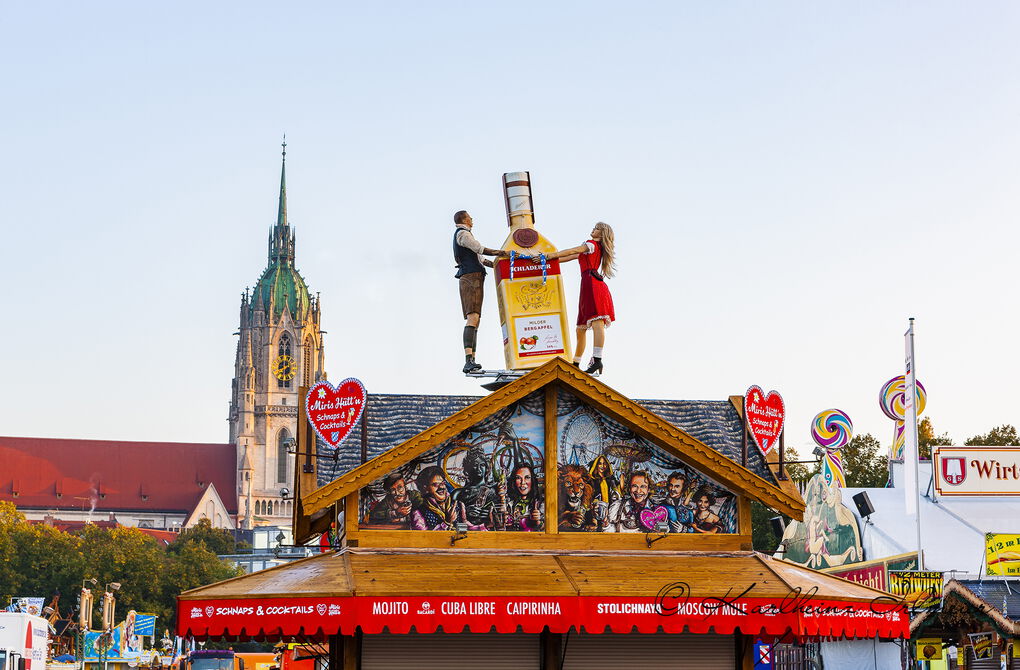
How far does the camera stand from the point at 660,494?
62.5ft

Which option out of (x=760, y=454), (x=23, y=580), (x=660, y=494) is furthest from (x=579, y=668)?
(x=23, y=580)

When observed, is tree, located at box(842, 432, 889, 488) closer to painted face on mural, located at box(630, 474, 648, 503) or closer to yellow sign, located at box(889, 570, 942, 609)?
yellow sign, located at box(889, 570, 942, 609)

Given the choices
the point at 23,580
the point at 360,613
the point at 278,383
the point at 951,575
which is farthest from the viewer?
the point at 278,383

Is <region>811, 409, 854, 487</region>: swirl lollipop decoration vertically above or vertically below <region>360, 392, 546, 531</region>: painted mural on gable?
above

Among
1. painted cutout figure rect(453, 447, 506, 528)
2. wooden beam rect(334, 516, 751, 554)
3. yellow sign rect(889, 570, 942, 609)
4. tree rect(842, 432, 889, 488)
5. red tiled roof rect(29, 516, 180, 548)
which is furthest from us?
red tiled roof rect(29, 516, 180, 548)

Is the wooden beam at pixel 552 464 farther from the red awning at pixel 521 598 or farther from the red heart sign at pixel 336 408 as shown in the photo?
the red heart sign at pixel 336 408

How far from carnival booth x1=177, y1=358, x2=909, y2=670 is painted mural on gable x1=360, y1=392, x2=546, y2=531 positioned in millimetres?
18

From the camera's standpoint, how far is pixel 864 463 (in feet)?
310

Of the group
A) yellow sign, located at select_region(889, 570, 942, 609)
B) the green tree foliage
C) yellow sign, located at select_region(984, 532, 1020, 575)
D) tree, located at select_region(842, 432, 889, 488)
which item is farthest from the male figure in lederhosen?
the green tree foliage

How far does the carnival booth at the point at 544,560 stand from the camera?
17.0 meters

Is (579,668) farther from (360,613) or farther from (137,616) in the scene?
(137,616)

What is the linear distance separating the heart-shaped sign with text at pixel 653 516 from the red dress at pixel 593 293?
3.29 metres

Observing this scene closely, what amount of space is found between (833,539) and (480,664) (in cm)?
3225

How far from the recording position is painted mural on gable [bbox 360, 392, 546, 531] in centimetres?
1842
